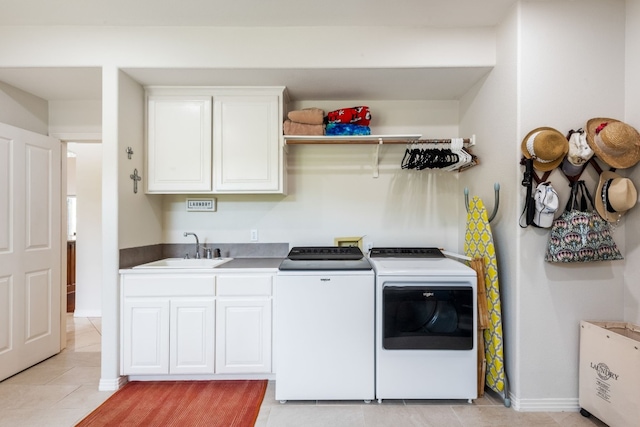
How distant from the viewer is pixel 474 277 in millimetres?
2037

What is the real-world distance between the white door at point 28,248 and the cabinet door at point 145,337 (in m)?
0.92

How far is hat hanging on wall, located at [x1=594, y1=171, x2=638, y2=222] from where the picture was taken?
5.97 feet

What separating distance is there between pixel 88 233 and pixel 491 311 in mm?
4196

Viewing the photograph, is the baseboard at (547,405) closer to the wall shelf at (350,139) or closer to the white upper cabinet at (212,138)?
the wall shelf at (350,139)

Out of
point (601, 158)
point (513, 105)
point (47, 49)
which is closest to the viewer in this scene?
point (601, 158)

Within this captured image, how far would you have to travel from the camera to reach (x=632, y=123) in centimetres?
193

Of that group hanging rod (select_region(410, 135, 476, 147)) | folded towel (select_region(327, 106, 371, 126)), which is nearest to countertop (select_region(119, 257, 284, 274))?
folded towel (select_region(327, 106, 371, 126))

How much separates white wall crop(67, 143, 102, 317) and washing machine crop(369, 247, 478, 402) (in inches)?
137

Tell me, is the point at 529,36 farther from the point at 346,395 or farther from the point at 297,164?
the point at 346,395

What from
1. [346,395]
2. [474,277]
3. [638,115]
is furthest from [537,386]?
[638,115]

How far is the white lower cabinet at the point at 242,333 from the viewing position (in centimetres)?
227

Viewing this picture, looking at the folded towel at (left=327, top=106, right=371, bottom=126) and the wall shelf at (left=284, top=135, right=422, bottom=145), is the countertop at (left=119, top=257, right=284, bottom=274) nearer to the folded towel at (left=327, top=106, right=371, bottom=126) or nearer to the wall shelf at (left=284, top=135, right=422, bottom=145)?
the wall shelf at (left=284, top=135, right=422, bottom=145)

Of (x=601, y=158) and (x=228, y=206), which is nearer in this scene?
(x=601, y=158)

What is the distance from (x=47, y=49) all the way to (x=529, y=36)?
10.2 feet
